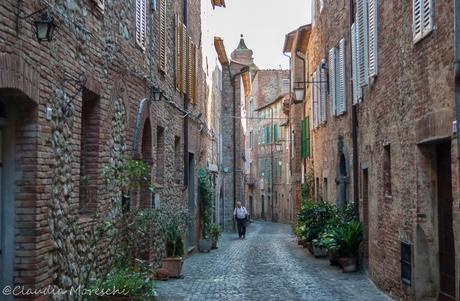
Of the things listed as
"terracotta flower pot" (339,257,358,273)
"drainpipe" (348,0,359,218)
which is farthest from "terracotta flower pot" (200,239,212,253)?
"terracotta flower pot" (339,257,358,273)

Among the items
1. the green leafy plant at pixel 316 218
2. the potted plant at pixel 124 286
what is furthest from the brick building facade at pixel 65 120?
the green leafy plant at pixel 316 218

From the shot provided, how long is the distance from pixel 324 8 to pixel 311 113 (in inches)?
172

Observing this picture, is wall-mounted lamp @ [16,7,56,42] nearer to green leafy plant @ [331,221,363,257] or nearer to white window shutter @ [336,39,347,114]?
green leafy plant @ [331,221,363,257]

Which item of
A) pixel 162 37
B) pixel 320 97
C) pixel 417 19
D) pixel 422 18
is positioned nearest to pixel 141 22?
pixel 162 37

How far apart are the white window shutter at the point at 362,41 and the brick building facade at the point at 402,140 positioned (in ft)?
0.06

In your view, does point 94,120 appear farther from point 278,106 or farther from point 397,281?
point 278,106

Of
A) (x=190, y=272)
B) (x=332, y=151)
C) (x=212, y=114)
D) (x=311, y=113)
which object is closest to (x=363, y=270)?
(x=190, y=272)

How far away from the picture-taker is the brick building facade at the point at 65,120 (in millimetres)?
5914

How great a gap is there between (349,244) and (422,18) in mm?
6643

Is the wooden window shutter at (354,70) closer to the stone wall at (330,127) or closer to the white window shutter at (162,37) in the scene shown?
the stone wall at (330,127)

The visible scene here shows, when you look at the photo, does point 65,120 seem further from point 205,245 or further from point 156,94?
point 205,245

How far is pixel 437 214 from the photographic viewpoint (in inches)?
327

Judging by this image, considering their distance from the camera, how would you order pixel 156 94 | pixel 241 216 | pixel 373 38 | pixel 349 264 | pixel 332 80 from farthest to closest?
pixel 241 216
pixel 332 80
pixel 349 264
pixel 156 94
pixel 373 38

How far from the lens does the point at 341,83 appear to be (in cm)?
1584
